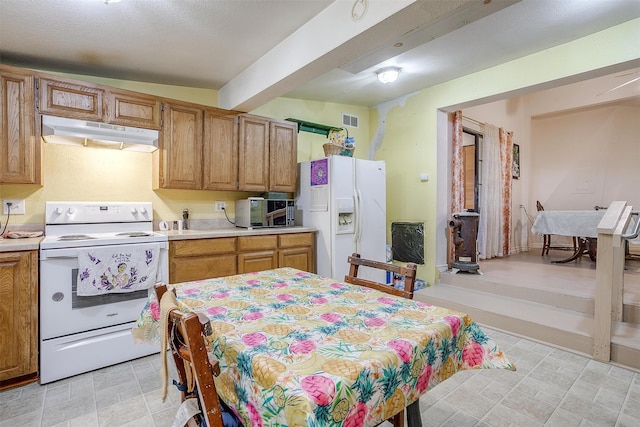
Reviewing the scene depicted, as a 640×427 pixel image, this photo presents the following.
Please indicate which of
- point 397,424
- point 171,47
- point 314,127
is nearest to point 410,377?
point 397,424

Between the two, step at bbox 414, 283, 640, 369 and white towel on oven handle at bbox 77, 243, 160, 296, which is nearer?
white towel on oven handle at bbox 77, 243, 160, 296

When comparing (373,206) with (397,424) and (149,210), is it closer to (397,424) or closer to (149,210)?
(149,210)

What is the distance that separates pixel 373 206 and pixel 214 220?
1.88 meters

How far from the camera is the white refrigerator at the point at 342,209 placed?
353cm

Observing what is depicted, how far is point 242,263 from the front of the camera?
3053 millimetres

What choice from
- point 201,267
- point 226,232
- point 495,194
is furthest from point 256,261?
point 495,194

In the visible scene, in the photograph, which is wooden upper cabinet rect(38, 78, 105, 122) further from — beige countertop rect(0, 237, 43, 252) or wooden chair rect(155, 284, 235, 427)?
wooden chair rect(155, 284, 235, 427)

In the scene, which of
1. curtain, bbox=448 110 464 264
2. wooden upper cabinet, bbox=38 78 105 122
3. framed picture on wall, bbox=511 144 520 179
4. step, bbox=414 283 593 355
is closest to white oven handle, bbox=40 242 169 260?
wooden upper cabinet, bbox=38 78 105 122

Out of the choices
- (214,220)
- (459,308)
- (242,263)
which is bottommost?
(459,308)

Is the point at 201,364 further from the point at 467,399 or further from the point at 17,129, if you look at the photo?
the point at 17,129

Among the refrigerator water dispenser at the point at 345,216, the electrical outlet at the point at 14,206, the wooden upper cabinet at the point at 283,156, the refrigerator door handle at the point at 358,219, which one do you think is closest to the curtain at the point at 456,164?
the refrigerator door handle at the point at 358,219

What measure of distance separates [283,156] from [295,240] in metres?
1.01

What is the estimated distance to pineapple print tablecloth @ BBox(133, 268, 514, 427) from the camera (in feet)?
2.27

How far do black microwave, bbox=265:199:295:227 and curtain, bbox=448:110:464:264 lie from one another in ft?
7.17
